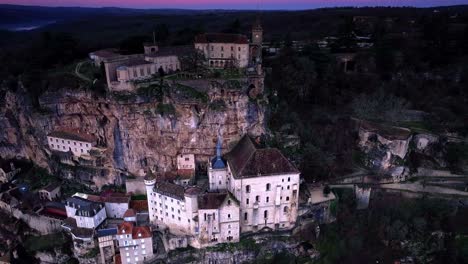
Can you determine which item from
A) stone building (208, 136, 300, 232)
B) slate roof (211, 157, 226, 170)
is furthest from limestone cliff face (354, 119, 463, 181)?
slate roof (211, 157, 226, 170)

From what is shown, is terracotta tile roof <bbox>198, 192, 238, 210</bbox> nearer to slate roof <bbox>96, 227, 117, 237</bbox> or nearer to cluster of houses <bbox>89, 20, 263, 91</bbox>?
slate roof <bbox>96, 227, 117, 237</bbox>

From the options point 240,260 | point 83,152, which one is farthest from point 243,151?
point 83,152

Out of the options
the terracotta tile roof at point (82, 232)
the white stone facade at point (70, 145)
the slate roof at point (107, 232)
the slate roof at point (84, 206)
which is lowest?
the terracotta tile roof at point (82, 232)

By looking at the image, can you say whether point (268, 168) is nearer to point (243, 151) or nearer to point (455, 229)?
point (243, 151)

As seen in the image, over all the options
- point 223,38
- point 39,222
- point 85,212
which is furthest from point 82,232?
point 223,38

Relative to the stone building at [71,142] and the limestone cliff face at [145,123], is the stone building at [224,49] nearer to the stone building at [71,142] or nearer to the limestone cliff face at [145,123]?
the limestone cliff face at [145,123]

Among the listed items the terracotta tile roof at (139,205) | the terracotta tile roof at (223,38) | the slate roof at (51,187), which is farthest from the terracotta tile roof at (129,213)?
the terracotta tile roof at (223,38)
